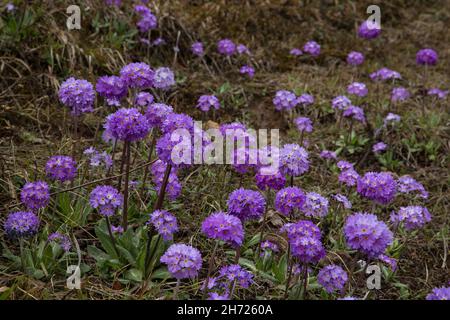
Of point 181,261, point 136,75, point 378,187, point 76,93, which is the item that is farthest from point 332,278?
point 76,93

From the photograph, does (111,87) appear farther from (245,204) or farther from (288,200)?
(288,200)

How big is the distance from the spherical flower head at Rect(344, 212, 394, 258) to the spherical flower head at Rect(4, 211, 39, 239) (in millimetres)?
1692

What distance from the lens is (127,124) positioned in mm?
2980

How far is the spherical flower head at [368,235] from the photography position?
267 centimetres

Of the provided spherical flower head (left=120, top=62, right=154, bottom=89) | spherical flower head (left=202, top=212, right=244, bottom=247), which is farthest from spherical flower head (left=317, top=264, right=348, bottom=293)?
spherical flower head (left=120, top=62, right=154, bottom=89)

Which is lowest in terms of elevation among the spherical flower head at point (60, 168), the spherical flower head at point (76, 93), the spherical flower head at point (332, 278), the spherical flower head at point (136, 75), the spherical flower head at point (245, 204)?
the spherical flower head at point (332, 278)

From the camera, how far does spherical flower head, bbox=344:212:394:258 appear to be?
2666mm

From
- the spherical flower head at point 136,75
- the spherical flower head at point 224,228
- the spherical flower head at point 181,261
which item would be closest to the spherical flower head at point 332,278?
the spherical flower head at point 224,228

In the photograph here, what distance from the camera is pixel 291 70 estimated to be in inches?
265

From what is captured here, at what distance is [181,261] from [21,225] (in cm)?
102

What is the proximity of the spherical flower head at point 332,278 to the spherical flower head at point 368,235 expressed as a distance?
35 cm

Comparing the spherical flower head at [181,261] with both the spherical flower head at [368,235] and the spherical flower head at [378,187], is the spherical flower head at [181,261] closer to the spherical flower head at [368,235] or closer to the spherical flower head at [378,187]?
the spherical flower head at [368,235]

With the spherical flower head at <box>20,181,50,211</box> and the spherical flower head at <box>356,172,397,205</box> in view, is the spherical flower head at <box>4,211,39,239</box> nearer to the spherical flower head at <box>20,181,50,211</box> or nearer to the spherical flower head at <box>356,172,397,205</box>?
the spherical flower head at <box>20,181,50,211</box>
